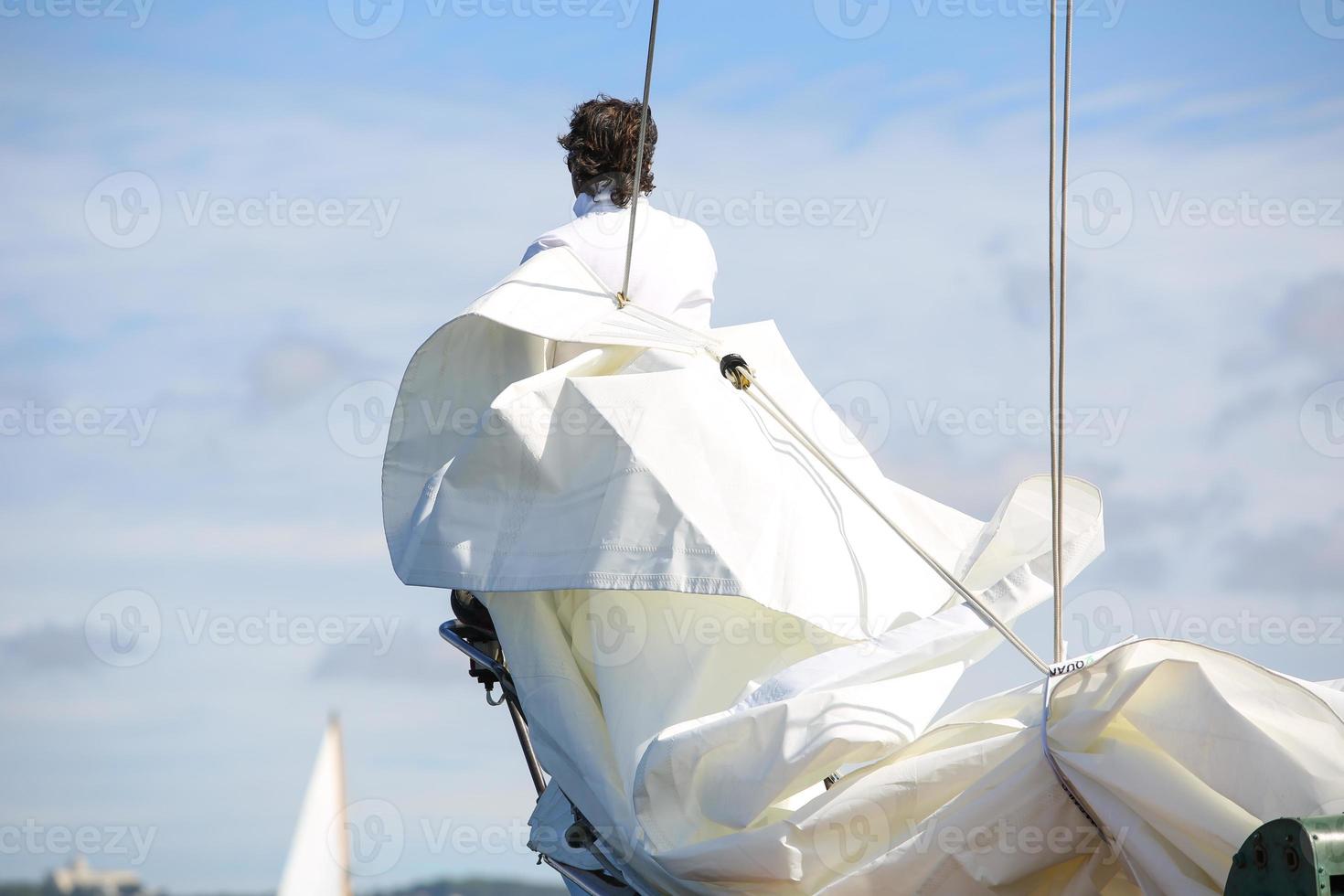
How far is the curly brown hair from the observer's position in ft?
15.9

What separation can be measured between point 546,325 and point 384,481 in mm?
714

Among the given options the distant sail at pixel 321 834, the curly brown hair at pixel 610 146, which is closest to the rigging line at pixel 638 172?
the curly brown hair at pixel 610 146

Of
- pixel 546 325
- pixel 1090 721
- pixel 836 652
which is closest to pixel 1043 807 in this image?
pixel 1090 721

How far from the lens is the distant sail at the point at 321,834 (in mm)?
14055

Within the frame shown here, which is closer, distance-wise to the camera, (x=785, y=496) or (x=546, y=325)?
(x=785, y=496)

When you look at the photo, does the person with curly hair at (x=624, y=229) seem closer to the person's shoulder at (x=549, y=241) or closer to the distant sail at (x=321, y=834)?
the person's shoulder at (x=549, y=241)

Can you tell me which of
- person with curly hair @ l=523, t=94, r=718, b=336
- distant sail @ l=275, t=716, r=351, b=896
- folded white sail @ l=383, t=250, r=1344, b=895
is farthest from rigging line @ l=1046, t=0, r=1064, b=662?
distant sail @ l=275, t=716, r=351, b=896

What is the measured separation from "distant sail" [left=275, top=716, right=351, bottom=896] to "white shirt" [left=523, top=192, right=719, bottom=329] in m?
9.98

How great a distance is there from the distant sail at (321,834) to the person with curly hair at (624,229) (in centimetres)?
998

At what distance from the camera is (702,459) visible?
12.6 ft

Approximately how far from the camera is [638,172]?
Result: 4.54 metres

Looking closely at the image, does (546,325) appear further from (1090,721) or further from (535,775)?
(1090,721)

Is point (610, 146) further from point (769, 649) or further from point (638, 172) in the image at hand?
point (769, 649)

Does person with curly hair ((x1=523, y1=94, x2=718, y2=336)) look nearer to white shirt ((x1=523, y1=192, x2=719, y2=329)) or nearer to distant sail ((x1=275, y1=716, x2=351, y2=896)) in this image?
white shirt ((x1=523, y1=192, x2=719, y2=329))
